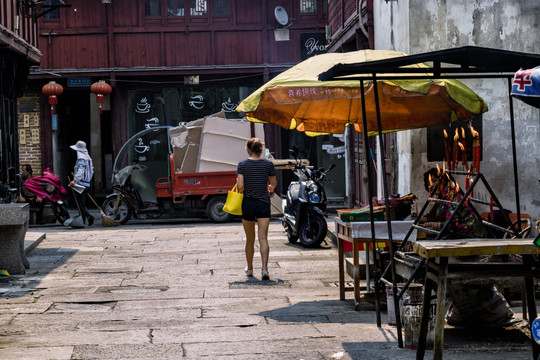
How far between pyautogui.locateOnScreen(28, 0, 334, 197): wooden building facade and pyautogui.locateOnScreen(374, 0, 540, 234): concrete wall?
1432cm

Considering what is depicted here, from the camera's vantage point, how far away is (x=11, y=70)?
18703 mm

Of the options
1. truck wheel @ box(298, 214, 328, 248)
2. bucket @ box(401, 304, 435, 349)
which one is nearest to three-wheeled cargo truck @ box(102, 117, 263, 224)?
truck wheel @ box(298, 214, 328, 248)

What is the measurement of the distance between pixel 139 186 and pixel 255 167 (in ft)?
41.6

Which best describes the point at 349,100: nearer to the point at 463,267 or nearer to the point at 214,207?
the point at 463,267

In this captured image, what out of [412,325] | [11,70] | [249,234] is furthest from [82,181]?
[412,325]

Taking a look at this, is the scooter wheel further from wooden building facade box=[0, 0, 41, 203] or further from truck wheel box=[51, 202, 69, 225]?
truck wheel box=[51, 202, 69, 225]

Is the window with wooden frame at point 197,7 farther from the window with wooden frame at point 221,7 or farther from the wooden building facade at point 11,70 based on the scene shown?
the wooden building facade at point 11,70

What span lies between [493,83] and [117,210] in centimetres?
1142

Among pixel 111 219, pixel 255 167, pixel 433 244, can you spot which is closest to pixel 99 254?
pixel 255 167

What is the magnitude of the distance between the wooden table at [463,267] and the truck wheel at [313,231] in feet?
28.3

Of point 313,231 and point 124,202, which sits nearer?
point 313,231

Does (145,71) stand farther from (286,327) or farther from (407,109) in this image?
(286,327)

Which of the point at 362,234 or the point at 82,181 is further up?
the point at 82,181

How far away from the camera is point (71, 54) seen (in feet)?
87.1
